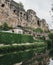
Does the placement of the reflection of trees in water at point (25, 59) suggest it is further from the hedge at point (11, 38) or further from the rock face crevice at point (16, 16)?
the rock face crevice at point (16, 16)

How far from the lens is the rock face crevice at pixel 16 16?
9936 cm

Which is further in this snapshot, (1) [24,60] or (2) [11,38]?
(2) [11,38]

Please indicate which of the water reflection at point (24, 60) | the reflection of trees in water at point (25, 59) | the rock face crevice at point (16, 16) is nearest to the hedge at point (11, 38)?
the reflection of trees in water at point (25, 59)

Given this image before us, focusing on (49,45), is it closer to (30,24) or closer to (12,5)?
(12,5)

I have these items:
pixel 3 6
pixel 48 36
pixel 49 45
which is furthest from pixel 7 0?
pixel 49 45

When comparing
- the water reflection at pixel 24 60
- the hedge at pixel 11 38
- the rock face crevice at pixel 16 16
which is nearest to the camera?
the water reflection at pixel 24 60

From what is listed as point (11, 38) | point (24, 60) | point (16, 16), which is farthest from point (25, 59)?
point (16, 16)

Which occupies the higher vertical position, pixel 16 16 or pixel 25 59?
pixel 16 16

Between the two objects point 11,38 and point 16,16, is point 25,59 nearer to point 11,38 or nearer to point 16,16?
point 11,38

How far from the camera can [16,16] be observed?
112m

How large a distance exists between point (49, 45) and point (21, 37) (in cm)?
2408

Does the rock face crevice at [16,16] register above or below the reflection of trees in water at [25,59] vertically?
above

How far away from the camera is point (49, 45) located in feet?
274

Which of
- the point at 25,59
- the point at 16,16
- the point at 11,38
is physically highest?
the point at 16,16
